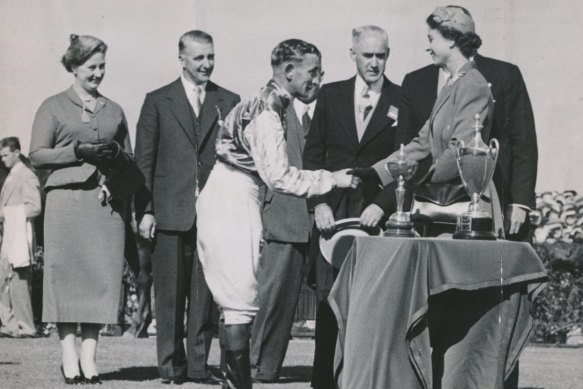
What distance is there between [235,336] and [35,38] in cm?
386

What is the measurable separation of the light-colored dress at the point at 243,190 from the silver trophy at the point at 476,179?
2.20 feet

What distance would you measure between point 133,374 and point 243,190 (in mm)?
2806

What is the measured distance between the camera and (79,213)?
8.27m

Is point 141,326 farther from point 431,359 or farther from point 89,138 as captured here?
point 431,359

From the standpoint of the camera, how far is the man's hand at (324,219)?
6.97 m

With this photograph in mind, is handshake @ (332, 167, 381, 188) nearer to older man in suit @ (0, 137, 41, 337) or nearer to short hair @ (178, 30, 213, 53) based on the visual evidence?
short hair @ (178, 30, 213, 53)

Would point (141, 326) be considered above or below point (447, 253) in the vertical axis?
below

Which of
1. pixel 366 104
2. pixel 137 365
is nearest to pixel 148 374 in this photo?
pixel 137 365

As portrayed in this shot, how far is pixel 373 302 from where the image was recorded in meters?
5.70

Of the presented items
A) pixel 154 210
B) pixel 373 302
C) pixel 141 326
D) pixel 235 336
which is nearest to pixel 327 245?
pixel 235 336

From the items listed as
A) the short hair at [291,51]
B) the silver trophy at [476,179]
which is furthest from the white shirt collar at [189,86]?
the silver trophy at [476,179]

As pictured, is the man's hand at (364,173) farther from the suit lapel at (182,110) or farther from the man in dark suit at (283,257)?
the man in dark suit at (283,257)

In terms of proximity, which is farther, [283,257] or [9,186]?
[9,186]

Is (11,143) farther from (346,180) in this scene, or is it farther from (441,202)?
(441,202)
